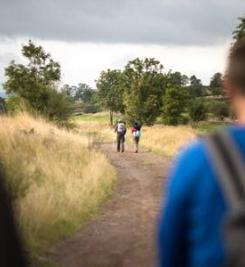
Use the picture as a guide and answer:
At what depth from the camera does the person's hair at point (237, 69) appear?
239cm

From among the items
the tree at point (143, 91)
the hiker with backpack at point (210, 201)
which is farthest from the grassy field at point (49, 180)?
the tree at point (143, 91)

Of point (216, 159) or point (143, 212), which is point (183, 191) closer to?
point (216, 159)

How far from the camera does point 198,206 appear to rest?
226cm

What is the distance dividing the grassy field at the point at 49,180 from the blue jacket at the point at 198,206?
5065 millimetres

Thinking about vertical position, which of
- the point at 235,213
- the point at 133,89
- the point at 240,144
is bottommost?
the point at 133,89

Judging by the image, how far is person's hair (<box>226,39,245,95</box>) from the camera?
2389 millimetres

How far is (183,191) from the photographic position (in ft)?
7.45

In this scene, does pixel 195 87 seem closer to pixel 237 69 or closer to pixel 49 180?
pixel 49 180

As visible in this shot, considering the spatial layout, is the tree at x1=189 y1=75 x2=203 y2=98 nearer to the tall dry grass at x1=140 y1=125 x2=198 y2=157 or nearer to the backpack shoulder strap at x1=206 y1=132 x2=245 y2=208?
the tall dry grass at x1=140 y1=125 x2=198 y2=157

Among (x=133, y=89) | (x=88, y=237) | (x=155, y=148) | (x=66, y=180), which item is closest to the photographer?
(x=88, y=237)

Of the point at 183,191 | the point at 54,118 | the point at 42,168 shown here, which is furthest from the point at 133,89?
the point at 183,191

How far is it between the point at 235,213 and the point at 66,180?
45.1 ft

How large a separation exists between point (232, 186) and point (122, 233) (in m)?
9.41

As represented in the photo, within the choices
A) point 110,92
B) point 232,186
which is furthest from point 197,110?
point 232,186
